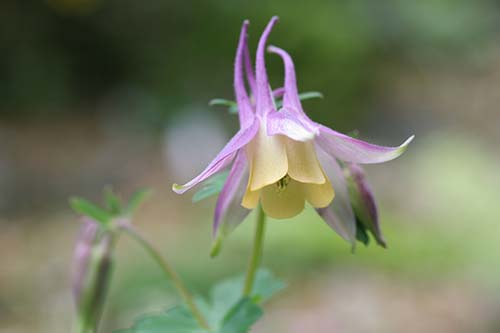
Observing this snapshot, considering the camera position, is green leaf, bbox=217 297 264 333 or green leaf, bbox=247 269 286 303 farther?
green leaf, bbox=247 269 286 303

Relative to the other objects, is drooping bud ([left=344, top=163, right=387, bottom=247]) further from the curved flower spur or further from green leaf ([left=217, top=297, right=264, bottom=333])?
green leaf ([left=217, top=297, right=264, bottom=333])

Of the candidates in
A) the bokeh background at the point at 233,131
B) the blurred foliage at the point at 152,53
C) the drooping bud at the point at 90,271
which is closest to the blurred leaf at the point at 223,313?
the drooping bud at the point at 90,271

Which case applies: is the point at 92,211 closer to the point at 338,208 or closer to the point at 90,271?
the point at 90,271

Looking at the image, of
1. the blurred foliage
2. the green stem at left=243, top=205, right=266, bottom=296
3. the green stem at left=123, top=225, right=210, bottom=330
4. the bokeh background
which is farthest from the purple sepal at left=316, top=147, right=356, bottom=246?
the blurred foliage

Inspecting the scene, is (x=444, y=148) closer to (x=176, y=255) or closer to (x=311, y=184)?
(x=176, y=255)

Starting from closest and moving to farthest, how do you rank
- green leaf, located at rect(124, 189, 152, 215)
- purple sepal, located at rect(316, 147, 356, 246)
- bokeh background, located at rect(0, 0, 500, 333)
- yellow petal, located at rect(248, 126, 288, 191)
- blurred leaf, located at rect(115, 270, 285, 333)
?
yellow petal, located at rect(248, 126, 288, 191) → purple sepal, located at rect(316, 147, 356, 246) → blurred leaf, located at rect(115, 270, 285, 333) → green leaf, located at rect(124, 189, 152, 215) → bokeh background, located at rect(0, 0, 500, 333)

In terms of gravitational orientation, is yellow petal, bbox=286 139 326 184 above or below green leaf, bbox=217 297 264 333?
above
